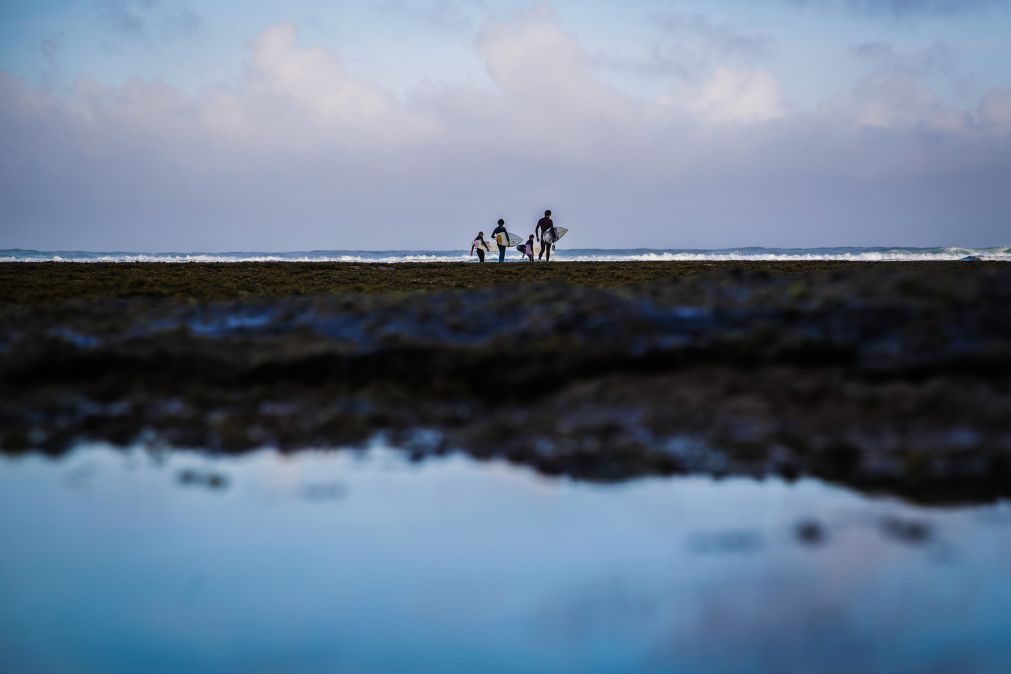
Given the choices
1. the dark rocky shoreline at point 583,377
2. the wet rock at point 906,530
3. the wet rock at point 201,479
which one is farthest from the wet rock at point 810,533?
the wet rock at point 201,479

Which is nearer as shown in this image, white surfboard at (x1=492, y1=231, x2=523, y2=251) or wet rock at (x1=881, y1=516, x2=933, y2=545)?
wet rock at (x1=881, y1=516, x2=933, y2=545)

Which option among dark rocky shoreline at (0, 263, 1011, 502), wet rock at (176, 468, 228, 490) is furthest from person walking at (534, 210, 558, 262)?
wet rock at (176, 468, 228, 490)

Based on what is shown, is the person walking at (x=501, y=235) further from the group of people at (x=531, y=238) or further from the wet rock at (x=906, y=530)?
the wet rock at (x=906, y=530)

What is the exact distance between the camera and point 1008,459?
4625mm

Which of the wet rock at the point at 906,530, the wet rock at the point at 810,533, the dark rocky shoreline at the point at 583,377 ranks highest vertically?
the dark rocky shoreline at the point at 583,377

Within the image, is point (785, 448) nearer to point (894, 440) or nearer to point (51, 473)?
point (894, 440)

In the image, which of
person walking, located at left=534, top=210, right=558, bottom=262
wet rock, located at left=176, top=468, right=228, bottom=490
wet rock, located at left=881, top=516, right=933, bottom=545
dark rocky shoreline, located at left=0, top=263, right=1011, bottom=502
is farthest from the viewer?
person walking, located at left=534, top=210, right=558, bottom=262

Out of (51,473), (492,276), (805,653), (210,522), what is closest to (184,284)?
(492,276)

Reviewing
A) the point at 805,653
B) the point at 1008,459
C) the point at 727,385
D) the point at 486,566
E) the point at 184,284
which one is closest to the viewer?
the point at 805,653

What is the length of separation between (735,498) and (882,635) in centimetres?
134

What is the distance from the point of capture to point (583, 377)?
6.13m

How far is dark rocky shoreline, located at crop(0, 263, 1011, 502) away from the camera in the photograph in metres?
4.90

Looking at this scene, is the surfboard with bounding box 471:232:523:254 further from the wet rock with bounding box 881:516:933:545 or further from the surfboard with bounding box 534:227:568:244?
the wet rock with bounding box 881:516:933:545

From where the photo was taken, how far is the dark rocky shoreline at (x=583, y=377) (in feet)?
16.1
